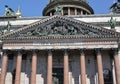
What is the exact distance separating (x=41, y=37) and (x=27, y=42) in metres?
1.78

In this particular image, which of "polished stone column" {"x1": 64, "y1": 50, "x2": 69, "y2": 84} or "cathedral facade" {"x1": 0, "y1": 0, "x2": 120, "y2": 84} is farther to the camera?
"cathedral facade" {"x1": 0, "y1": 0, "x2": 120, "y2": 84}

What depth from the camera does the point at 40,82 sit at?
31.5 meters

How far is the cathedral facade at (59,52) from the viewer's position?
101ft

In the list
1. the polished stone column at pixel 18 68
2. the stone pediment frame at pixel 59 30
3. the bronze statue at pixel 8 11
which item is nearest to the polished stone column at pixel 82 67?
the stone pediment frame at pixel 59 30

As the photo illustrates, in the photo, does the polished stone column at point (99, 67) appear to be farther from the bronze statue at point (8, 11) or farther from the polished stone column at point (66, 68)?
the bronze statue at point (8, 11)

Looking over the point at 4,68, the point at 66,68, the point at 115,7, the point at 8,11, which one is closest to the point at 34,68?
the point at 4,68

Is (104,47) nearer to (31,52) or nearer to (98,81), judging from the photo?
(98,81)

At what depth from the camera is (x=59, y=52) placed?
106ft

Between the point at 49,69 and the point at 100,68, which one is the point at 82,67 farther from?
the point at 49,69

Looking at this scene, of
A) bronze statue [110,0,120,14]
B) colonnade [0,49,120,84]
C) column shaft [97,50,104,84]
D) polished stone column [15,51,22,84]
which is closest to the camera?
column shaft [97,50,104,84]

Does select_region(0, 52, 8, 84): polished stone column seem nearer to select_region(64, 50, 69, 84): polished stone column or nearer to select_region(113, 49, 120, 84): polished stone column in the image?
select_region(64, 50, 69, 84): polished stone column

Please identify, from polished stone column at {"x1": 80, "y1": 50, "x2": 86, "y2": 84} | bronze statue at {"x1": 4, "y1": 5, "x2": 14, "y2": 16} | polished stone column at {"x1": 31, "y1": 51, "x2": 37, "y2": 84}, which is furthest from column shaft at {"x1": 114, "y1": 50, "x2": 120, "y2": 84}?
bronze statue at {"x1": 4, "y1": 5, "x2": 14, "y2": 16}

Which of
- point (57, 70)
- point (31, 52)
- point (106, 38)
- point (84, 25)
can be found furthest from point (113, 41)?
point (31, 52)

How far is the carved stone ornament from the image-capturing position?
104ft
